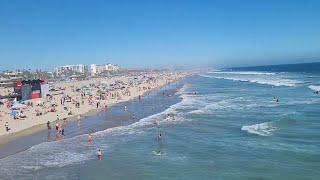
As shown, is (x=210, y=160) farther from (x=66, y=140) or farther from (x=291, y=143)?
(x=66, y=140)

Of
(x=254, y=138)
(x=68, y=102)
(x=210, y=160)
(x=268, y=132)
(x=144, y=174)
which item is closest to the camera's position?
(x=144, y=174)

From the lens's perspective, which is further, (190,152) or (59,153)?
(59,153)

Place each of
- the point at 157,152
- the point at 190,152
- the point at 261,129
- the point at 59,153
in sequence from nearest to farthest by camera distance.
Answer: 1. the point at 190,152
2. the point at 157,152
3. the point at 59,153
4. the point at 261,129

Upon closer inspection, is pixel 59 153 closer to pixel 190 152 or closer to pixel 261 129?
pixel 190 152

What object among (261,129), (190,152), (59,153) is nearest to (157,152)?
(190,152)

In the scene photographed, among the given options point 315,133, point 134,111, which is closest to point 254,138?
point 315,133

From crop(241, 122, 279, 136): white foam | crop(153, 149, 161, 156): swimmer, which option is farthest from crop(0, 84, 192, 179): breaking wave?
crop(241, 122, 279, 136): white foam

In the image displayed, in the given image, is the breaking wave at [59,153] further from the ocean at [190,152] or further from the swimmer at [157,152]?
the swimmer at [157,152]

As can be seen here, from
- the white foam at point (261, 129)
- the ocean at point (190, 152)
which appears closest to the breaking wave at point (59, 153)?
the ocean at point (190, 152)

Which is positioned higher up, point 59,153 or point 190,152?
point 190,152
